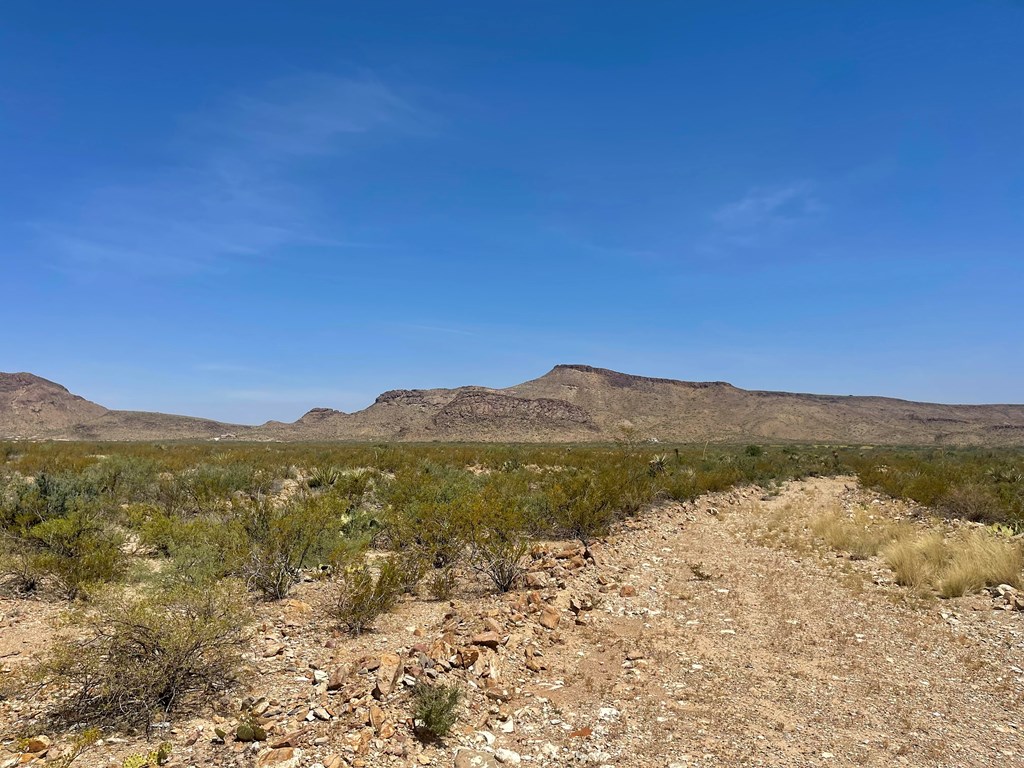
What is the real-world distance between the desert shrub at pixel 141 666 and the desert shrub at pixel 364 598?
5.67 feet

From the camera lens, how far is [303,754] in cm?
428

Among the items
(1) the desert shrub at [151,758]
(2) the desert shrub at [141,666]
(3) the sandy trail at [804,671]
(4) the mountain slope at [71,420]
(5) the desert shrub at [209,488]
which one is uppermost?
(4) the mountain slope at [71,420]

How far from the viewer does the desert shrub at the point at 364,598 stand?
729 cm

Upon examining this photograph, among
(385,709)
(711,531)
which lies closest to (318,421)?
(711,531)

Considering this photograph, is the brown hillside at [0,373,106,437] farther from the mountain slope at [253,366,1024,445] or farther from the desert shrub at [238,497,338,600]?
the desert shrub at [238,497,338,600]

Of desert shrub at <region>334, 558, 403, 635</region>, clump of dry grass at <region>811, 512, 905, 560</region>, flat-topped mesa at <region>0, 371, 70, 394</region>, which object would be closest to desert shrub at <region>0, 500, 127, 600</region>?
desert shrub at <region>334, 558, 403, 635</region>

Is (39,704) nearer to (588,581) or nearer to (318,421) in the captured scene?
(588,581)

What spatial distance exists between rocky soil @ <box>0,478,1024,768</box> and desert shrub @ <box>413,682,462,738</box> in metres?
0.10

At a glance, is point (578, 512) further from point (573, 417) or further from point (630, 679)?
point (573, 417)

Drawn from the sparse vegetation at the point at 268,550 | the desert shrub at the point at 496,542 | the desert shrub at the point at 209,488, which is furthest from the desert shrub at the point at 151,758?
the desert shrub at the point at 209,488

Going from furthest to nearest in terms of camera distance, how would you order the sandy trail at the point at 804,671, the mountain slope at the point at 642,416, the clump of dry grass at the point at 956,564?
the mountain slope at the point at 642,416
the clump of dry grass at the point at 956,564
the sandy trail at the point at 804,671

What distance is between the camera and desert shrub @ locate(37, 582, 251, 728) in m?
4.83

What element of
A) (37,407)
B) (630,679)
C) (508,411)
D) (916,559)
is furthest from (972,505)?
(37,407)

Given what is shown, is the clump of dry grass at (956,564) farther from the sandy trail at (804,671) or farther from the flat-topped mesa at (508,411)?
the flat-topped mesa at (508,411)
